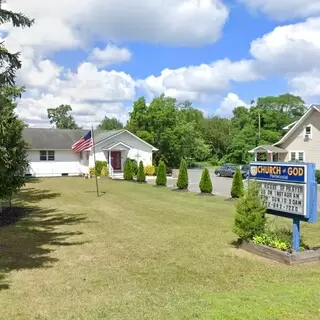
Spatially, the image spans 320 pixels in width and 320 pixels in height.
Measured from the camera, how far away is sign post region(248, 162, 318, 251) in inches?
291

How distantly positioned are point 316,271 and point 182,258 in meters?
2.46

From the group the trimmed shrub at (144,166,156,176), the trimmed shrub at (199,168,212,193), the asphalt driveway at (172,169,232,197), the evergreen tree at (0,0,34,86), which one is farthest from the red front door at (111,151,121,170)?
the evergreen tree at (0,0,34,86)

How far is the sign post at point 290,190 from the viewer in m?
7.39

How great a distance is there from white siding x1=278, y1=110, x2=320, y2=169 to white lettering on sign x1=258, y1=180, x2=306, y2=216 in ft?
86.9

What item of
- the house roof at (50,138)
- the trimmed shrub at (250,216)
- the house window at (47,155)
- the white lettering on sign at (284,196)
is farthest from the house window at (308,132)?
the trimmed shrub at (250,216)

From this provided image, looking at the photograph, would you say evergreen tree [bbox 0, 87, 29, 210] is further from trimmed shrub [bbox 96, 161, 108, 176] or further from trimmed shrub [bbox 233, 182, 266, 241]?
trimmed shrub [bbox 96, 161, 108, 176]

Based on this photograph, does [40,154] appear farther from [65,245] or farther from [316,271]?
[316,271]

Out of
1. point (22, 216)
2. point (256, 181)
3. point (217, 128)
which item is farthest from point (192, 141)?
point (256, 181)

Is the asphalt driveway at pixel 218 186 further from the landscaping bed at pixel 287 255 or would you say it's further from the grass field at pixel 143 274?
the landscaping bed at pixel 287 255

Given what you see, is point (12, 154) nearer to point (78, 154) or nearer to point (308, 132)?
point (78, 154)

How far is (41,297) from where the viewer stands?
557 cm

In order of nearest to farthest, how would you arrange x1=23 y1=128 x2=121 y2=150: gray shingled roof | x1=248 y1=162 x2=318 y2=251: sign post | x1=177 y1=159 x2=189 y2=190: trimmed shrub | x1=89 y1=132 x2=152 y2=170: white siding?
x1=248 y1=162 x2=318 y2=251: sign post, x1=177 y1=159 x2=189 y2=190: trimmed shrub, x1=89 y1=132 x2=152 y2=170: white siding, x1=23 y1=128 x2=121 y2=150: gray shingled roof

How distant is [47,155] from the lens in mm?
38469

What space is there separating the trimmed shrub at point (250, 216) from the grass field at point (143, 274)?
0.49 meters
